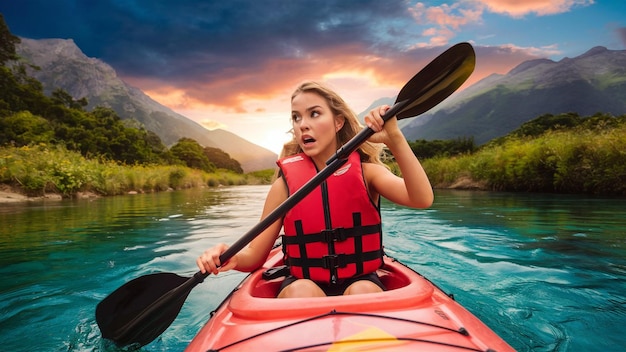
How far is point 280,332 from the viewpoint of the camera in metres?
1.27

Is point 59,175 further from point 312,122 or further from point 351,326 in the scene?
point 351,326

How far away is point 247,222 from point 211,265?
554cm

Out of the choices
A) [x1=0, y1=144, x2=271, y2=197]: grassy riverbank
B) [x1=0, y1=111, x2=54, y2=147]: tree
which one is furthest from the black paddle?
[x1=0, y1=111, x2=54, y2=147]: tree

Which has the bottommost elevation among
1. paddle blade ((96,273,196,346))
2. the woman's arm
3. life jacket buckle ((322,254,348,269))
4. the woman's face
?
paddle blade ((96,273,196,346))

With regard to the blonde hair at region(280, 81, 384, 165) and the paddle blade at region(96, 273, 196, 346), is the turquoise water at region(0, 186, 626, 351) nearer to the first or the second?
the paddle blade at region(96, 273, 196, 346)

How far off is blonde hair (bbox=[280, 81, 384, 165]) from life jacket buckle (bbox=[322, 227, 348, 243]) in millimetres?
530

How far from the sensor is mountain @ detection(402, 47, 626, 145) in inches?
3100

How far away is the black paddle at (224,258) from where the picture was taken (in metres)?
1.69

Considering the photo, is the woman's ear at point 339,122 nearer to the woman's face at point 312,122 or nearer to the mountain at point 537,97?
the woman's face at point 312,122

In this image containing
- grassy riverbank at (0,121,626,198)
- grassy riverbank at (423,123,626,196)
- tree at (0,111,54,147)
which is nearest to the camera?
grassy riverbank at (423,123,626,196)

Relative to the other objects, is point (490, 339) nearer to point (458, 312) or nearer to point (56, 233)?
point (458, 312)

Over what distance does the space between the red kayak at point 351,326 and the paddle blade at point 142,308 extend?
0.63 meters

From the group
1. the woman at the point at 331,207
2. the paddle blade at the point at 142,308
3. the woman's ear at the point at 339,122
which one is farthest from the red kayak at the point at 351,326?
the woman's ear at the point at 339,122

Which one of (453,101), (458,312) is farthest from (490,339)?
(453,101)
